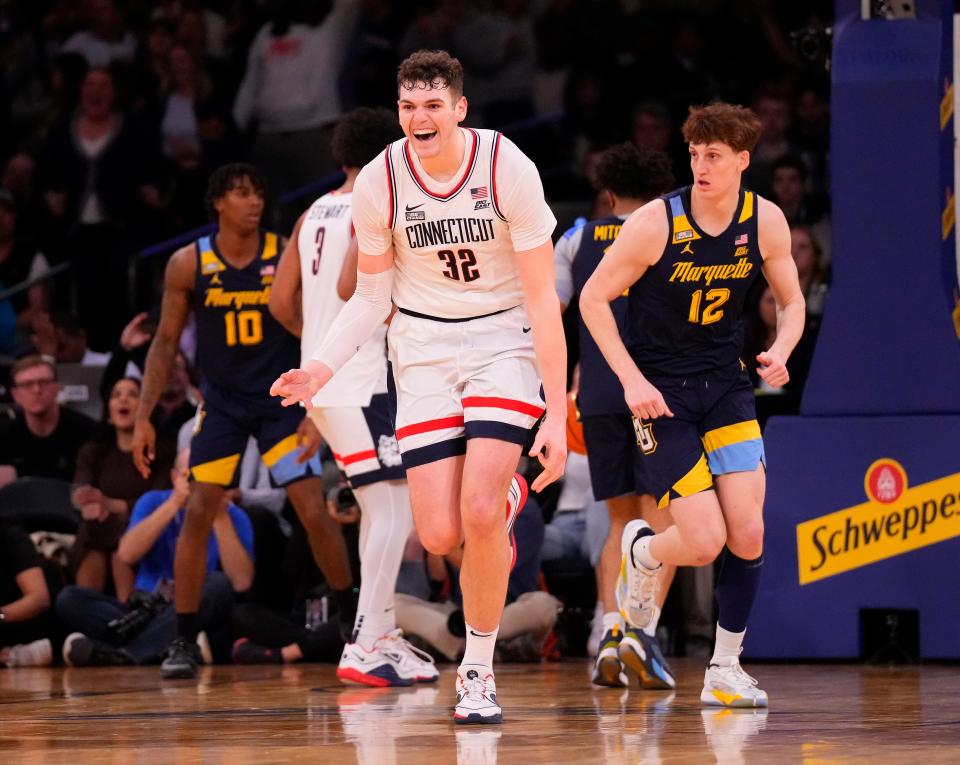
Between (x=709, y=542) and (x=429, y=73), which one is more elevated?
(x=429, y=73)

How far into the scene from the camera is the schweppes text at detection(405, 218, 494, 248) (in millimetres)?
5480

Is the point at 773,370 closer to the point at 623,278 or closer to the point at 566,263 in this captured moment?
the point at 623,278

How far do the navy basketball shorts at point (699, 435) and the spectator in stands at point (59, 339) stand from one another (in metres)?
6.47

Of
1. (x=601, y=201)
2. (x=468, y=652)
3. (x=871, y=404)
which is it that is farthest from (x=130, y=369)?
(x=468, y=652)

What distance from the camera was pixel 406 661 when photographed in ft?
23.6

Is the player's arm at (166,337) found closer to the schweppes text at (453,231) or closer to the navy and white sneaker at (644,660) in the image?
the navy and white sneaker at (644,660)

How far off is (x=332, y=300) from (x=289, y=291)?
0.32 metres

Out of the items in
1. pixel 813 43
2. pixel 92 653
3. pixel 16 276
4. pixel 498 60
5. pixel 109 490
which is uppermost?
pixel 498 60

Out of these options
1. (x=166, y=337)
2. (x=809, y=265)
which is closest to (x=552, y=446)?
(x=166, y=337)

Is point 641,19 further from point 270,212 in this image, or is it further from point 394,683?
point 394,683

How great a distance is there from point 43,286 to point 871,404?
702cm

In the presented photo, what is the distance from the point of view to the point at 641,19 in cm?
1380

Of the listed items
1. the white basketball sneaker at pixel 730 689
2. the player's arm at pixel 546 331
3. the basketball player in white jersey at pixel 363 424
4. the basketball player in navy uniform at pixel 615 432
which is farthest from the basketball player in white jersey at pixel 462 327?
the basketball player in white jersey at pixel 363 424

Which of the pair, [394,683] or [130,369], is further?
[130,369]
